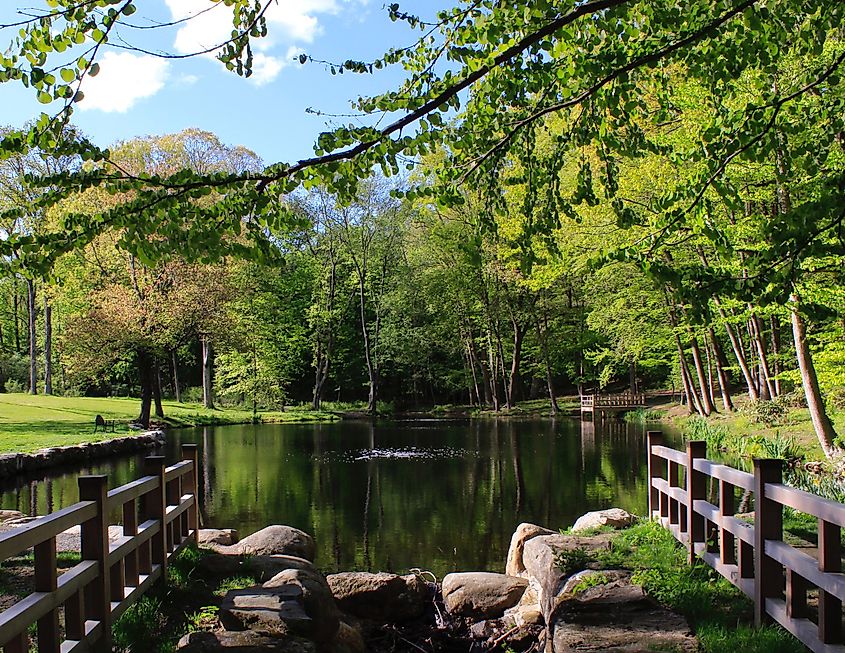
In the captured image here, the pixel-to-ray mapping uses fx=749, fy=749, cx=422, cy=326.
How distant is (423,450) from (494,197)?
17.3 meters

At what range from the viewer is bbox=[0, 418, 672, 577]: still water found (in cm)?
1094

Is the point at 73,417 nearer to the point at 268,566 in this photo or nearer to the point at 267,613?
the point at 268,566

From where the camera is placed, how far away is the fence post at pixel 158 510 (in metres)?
6.22

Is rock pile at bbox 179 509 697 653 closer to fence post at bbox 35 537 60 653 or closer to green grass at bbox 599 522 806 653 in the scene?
green grass at bbox 599 522 806 653

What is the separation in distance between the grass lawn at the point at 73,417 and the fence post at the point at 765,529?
17.1 m

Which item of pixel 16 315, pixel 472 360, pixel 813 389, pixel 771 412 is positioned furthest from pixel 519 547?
pixel 16 315

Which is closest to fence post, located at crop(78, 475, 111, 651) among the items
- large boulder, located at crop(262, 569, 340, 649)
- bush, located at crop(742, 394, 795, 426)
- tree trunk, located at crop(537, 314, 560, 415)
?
large boulder, located at crop(262, 569, 340, 649)

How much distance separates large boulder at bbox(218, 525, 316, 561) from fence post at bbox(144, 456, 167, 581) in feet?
4.71

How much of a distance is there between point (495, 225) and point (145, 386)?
1004 inches

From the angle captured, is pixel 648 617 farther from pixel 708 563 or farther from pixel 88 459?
pixel 88 459

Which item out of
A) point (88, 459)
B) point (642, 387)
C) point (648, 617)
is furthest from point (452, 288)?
point (648, 617)

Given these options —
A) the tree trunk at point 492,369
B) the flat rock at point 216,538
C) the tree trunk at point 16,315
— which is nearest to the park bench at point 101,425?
the flat rock at point 216,538

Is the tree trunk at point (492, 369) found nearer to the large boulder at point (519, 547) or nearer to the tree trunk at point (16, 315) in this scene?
the tree trunk at point (16, 315)

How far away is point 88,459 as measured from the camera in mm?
19344
